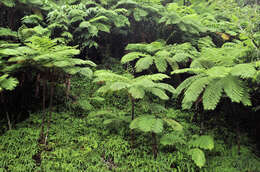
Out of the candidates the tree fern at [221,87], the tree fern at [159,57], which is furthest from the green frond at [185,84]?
the tree fern at [159,57]

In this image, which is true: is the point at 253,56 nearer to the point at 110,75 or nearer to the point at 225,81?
the point at 225,81

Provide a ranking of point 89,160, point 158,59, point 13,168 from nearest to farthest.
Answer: point 13,168, point 89,160, point 158,59

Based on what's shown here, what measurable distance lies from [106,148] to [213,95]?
2.09 m

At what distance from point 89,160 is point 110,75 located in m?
1.51

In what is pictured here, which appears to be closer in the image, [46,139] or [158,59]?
[46,139]

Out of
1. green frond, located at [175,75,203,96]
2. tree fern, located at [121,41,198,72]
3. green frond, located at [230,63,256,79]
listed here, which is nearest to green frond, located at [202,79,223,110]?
green frond, located at [230,63,256,79]

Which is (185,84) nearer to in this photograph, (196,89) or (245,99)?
(196,89)

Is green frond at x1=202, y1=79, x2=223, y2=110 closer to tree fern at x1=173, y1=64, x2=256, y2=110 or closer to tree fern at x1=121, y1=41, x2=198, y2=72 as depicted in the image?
tree fern at x1=173, y1=64, x2=256, y2=110

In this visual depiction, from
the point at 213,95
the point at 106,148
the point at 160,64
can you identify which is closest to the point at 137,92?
the point at 213,95

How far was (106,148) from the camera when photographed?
3443 millimetres

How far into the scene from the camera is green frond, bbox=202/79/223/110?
2791mm

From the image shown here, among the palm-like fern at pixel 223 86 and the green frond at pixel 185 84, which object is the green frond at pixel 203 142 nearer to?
the palm-like fern at pixel 223 86

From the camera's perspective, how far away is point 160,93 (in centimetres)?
319

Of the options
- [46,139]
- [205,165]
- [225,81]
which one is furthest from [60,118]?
[225,81]
